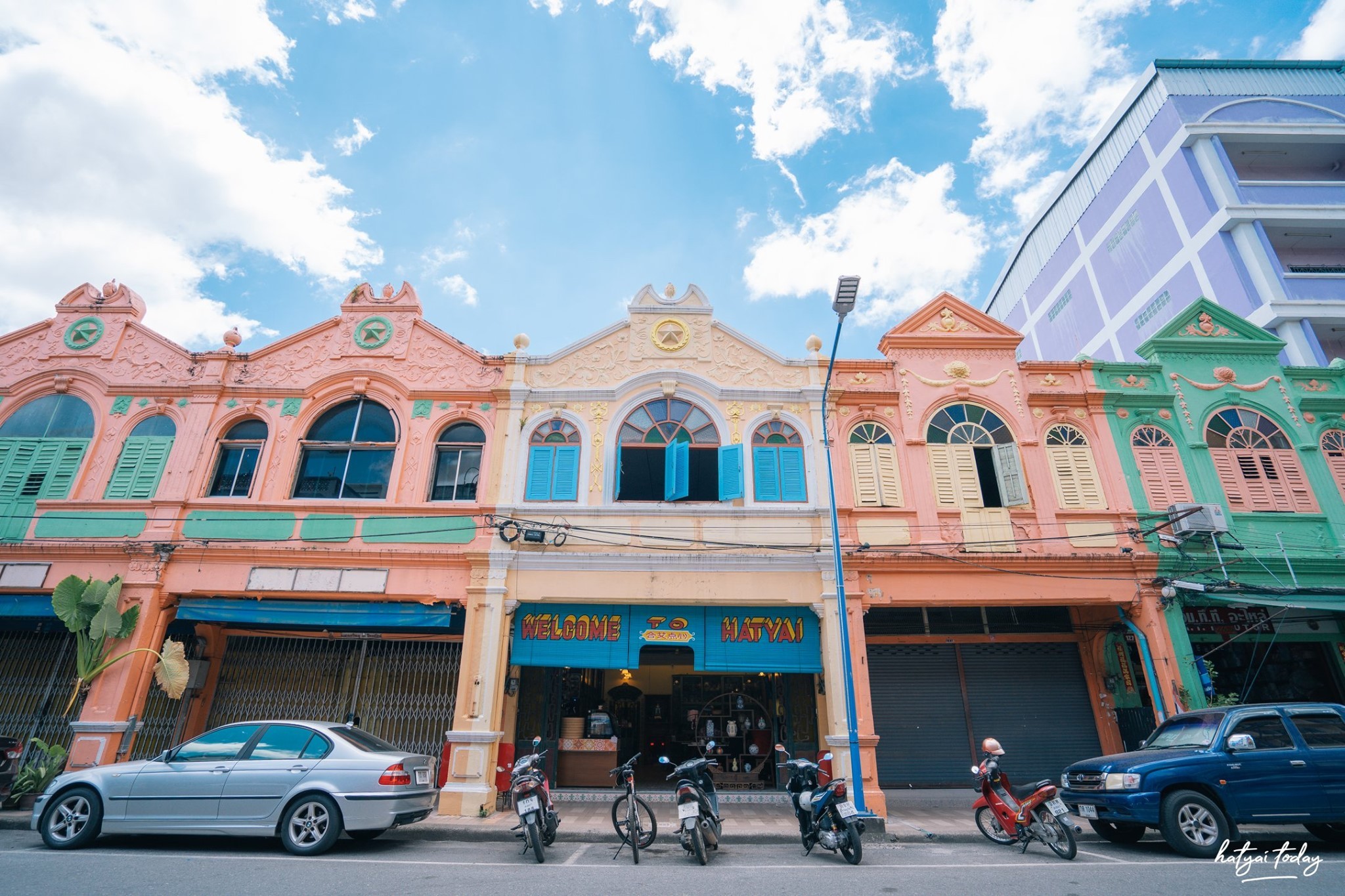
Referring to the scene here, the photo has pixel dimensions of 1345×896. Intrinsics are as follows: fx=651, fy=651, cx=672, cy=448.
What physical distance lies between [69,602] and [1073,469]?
20.4 m

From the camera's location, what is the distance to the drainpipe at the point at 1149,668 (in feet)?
40.7

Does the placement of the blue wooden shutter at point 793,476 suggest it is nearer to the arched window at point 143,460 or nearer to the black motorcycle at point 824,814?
the black motorcycle at point 824,814

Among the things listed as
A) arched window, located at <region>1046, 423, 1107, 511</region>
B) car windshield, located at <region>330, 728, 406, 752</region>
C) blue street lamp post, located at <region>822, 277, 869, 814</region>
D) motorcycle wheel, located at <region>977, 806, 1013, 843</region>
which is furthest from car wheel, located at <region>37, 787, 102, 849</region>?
arched window, located at <region>1046, 423, 1107, 511</region>

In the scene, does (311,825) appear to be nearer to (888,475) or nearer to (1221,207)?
(888,475)

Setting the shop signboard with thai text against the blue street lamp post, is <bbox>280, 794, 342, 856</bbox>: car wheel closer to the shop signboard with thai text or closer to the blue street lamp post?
the shop signboard with thai text

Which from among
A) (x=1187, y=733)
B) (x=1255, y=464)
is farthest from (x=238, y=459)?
(x=1255, y=464)

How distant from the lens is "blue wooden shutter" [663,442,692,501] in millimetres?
13727

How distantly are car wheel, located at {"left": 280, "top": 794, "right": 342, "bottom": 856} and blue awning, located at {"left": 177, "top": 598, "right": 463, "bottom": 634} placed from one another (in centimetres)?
487

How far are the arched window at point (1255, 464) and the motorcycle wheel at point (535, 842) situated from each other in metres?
15.3

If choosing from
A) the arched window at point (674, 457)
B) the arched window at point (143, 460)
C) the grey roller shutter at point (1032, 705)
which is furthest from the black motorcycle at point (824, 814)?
the arched window at point (143, 460)

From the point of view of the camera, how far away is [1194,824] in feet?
27.0

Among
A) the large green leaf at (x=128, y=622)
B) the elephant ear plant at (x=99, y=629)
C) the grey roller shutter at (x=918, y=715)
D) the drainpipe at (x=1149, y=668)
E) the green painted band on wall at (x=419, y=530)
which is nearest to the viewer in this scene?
the elephant ear plant at (x=99, y=629)

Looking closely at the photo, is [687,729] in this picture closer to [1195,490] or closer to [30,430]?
[1195,490]

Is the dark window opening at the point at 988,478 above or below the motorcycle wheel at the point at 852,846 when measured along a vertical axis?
above
